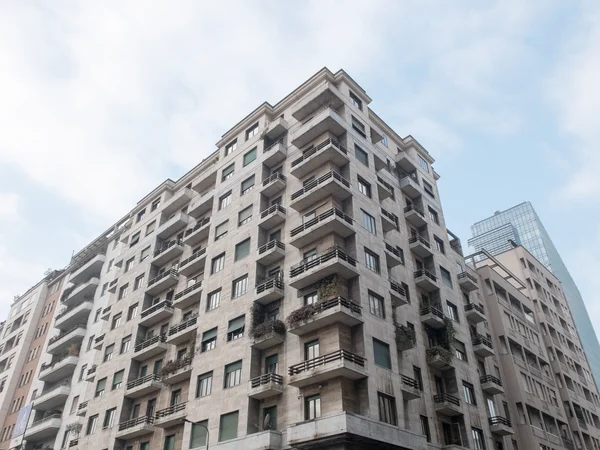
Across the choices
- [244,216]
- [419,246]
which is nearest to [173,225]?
[244,216]

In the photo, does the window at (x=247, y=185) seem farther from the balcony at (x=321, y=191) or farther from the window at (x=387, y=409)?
the window at (x=387, y=409)

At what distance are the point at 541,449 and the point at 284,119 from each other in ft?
116

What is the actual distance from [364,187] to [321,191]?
14.8ft

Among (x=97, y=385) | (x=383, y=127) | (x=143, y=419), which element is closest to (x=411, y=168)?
(x=383, y=127)

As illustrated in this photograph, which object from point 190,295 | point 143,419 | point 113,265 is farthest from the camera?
point 113,265

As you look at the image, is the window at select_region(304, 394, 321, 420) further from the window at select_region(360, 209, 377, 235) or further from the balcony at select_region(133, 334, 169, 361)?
the balcony at select_region(133, 334, 169, 361)

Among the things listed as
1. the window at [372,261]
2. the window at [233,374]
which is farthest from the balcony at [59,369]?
the window at [372,261]

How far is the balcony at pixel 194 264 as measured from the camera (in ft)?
137

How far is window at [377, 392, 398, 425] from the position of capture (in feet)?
93.2

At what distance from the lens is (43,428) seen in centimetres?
4925

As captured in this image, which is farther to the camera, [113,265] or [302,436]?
[113,265]

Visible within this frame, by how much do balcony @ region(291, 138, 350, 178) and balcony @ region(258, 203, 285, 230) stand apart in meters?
2.98

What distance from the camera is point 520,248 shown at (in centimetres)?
6700

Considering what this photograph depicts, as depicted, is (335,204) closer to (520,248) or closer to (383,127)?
(383,127)
